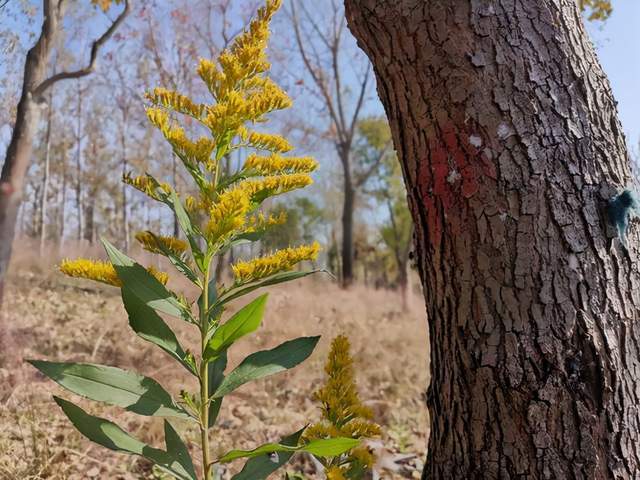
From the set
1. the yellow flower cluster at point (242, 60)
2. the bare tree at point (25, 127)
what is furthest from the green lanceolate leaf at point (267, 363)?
the bare tree at point (25, 127)

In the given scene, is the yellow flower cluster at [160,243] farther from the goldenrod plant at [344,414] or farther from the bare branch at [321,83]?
the bare branch at [321,83]

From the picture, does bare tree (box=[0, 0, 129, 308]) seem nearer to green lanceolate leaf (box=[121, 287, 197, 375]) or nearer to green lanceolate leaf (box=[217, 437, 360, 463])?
green lanceolate leaf (box=[121, 287, 197, 375])

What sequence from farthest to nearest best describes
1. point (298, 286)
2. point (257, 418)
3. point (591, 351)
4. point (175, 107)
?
point (298, 286), point (257, 418), point (175, 107), point (591, 351)

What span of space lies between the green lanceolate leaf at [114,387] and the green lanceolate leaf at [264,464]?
195mm

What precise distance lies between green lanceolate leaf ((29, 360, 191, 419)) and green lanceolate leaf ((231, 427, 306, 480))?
195mm

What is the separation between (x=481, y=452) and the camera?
1172 mm

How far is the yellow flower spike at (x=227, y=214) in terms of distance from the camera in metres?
1.04

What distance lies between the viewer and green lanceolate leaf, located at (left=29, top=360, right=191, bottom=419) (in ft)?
3.21

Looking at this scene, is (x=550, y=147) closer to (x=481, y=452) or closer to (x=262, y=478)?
(x=481, y=452)

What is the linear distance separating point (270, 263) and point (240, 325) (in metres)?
0.18

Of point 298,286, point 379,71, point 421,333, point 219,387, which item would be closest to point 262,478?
point 219,387

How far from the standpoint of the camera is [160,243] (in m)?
1.13

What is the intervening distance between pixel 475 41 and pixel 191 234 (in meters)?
0.83

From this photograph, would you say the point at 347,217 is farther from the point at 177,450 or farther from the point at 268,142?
the point at 177,450
